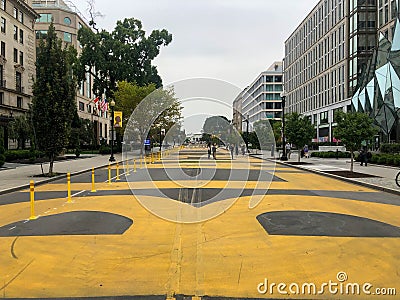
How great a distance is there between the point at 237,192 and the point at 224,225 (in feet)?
21.4

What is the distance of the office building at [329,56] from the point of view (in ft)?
205

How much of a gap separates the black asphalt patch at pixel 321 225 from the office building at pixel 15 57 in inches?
1886

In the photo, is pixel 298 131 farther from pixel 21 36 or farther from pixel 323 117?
pixel 21 36

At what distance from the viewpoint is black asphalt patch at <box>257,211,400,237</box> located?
9164mm

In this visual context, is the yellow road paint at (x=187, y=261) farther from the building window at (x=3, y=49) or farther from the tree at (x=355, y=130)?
the building window at (x=3, y=49)

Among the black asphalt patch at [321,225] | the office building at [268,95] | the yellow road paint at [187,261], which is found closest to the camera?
the yellow road paint at [187,261]

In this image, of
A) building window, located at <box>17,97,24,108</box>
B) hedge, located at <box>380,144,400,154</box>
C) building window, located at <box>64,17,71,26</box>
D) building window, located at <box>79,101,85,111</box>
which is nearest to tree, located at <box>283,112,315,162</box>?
hedge, located at <box>380,144,400,154</box>

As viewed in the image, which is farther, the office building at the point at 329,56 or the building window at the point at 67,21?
the building window at the point at 67,21

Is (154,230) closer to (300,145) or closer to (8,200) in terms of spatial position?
(8,200)

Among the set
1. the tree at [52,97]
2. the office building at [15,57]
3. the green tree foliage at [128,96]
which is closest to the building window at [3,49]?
the office building at [15,57]

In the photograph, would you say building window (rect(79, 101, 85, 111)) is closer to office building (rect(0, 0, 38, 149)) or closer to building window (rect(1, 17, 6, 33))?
office building (rect(0, 0, 38, 149))

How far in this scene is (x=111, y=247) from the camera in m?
7.97

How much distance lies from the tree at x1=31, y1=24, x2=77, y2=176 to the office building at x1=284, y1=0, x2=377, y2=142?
125ft

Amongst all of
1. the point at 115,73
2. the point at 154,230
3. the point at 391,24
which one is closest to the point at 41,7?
the point at 115,73
